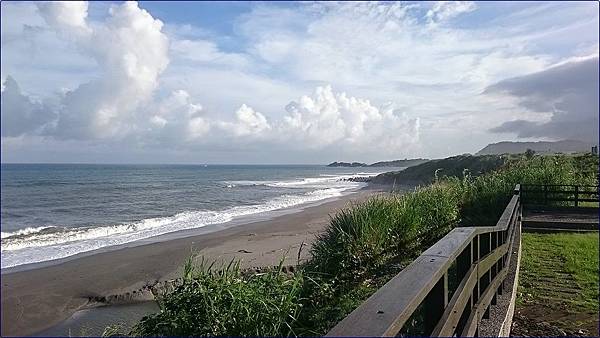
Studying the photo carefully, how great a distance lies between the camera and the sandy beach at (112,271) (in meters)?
10.2

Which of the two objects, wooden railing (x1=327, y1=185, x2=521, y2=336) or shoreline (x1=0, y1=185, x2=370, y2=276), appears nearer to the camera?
wooden railing (x1=327, y1=185, x2=521, y2=336)

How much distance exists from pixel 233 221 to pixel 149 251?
7.84 metres

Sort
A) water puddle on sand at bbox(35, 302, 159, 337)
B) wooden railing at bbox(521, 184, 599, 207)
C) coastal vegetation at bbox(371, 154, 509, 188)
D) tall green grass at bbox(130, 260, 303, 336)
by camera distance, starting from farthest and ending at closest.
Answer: coastal vegetation at bbox(371, 154, 509, 188)
wooden railing at bbox(521, 184, 599, 207)
water puddle on sand at bbox(35, 302, 159, 337)
tall green grass at bbox(130, 260, 303, 336)

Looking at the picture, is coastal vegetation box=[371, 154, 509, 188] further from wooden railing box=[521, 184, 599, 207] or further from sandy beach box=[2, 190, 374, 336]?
sandy beach box=[2, 190, 374, 336]

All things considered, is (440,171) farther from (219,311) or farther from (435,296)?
(435,296)

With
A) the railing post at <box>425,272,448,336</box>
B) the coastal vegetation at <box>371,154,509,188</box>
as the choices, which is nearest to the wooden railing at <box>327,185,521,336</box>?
the railing post at <box>425,272,448,336</box>

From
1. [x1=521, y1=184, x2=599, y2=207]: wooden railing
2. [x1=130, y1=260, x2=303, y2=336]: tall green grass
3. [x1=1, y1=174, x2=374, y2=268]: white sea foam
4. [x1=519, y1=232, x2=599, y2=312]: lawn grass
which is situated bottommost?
[x1=1, y1=174, x2=374, y2=268]: white sea foam

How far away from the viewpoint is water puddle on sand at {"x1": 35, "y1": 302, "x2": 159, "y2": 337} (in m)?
8.71

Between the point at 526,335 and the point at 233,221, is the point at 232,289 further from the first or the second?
the point at 233,221

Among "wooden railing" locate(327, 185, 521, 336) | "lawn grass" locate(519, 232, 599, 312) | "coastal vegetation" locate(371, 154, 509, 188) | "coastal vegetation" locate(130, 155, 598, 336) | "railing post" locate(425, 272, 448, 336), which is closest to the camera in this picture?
"wooden railing" locate(327, 185, 521, 336)

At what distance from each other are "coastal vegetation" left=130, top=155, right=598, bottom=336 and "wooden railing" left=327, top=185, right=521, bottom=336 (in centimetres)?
174

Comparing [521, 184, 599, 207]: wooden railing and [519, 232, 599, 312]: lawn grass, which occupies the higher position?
[521, 184, 599, 207]: wooden railing

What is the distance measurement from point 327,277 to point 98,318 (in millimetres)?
5377

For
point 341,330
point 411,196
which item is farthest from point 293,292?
point 411,196
